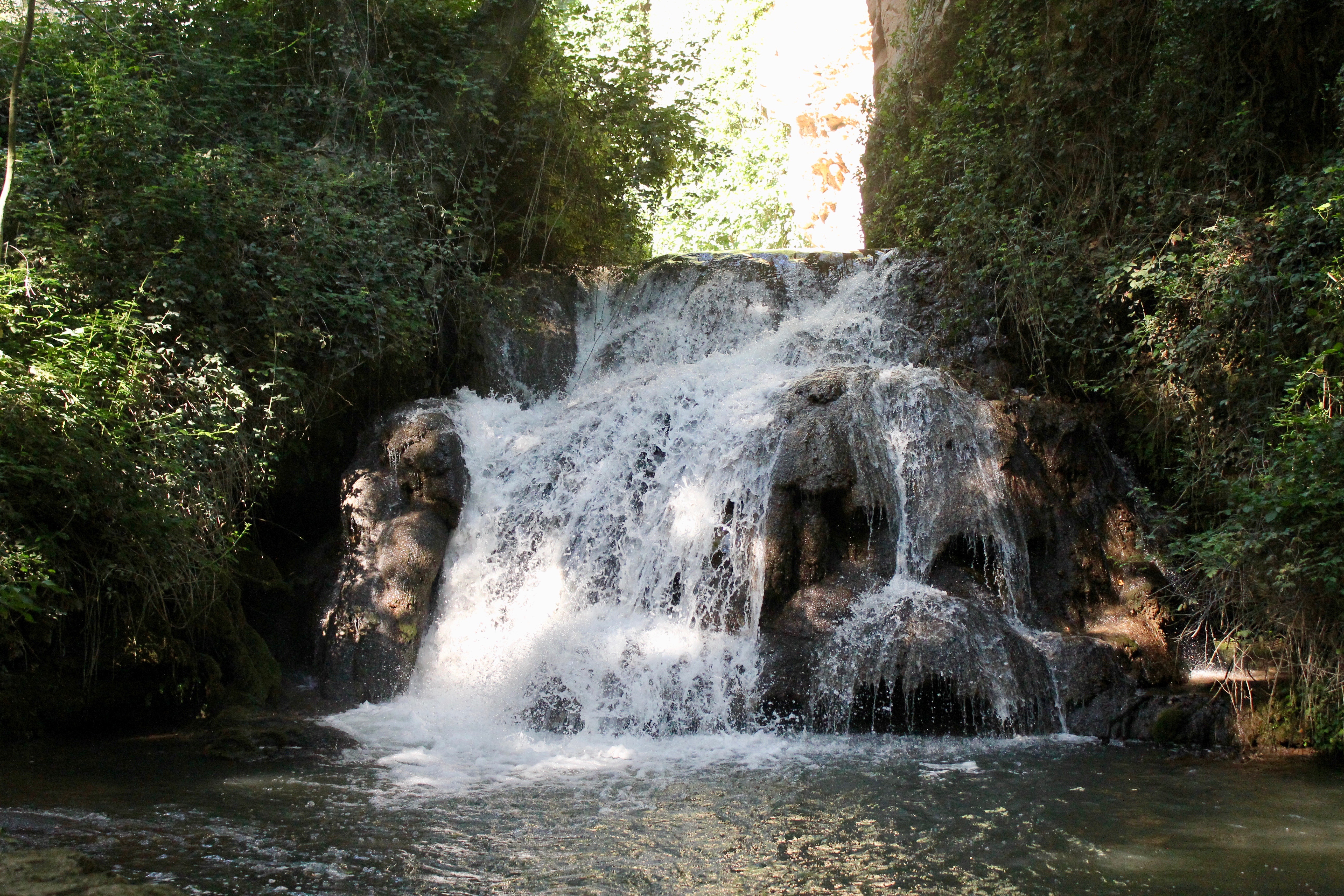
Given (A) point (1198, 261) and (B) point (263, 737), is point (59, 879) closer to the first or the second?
(B) point (263, 737)

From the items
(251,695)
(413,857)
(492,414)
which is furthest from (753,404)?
(413,857)

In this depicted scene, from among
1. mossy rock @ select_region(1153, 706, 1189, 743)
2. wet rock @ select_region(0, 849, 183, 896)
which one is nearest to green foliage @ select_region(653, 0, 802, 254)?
mossy rock @ select_region(1153, 706, 1189, 743)

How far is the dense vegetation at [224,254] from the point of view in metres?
5.91

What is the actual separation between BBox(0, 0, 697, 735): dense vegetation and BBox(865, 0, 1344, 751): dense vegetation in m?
4.70

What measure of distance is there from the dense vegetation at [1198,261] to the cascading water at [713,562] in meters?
1.36

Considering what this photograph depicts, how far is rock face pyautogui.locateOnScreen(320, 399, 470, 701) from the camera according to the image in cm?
778

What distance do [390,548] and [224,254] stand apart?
2764 millimetres

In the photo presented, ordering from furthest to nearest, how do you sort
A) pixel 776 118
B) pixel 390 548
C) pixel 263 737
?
pixel 776 118 → pixel 390 548 → pixel 263 737

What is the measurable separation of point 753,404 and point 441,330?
393 centimetres

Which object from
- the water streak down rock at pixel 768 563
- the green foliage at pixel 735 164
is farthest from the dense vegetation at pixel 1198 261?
the green foliage at pixel 735 164

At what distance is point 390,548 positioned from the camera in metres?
8.26

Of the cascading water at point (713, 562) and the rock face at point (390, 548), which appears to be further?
the rock face at point (390, 548)

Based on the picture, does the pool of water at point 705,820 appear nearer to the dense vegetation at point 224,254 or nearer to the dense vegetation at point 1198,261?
the dense vegetation at point 224,254

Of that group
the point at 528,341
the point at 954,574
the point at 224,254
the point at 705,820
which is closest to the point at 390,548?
→ the point at 224,254
